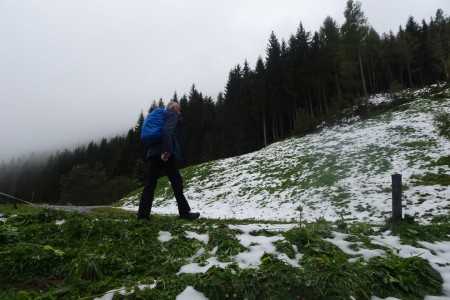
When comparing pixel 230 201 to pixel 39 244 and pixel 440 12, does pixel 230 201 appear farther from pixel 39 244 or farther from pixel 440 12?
pixel 440 12

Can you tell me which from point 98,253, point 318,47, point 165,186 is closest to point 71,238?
point 98,253

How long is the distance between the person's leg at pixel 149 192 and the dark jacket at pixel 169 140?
0.19m

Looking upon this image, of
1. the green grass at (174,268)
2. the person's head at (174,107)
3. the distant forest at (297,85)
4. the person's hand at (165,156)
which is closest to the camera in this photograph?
the green grass at (174,268)

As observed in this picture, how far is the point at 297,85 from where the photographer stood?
155 feet

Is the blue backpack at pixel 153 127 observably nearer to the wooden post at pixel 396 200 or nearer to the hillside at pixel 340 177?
the wooden post at pixel 396 200

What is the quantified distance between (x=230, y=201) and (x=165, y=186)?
33.4 ft

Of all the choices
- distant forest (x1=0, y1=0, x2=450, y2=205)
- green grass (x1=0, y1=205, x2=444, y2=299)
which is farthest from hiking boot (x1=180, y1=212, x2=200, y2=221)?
distant forest (x1=0, y1=0, x2=450, y2=205)

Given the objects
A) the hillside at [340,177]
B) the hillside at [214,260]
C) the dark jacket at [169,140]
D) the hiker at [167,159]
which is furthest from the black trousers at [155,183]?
the hillside at [340,177]

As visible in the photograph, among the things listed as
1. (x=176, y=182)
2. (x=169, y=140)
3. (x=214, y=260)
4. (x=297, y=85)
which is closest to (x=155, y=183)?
(x=176, y=182)

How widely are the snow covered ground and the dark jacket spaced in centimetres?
170

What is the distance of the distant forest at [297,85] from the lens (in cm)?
4047

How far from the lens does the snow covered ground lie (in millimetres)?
4109

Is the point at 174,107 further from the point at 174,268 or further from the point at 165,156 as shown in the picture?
the point at 174,268

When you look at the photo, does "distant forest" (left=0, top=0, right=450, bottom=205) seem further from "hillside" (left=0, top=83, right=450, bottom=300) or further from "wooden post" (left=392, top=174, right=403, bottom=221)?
"hillside" (left=0, top=83, right=450, bottom=300)
